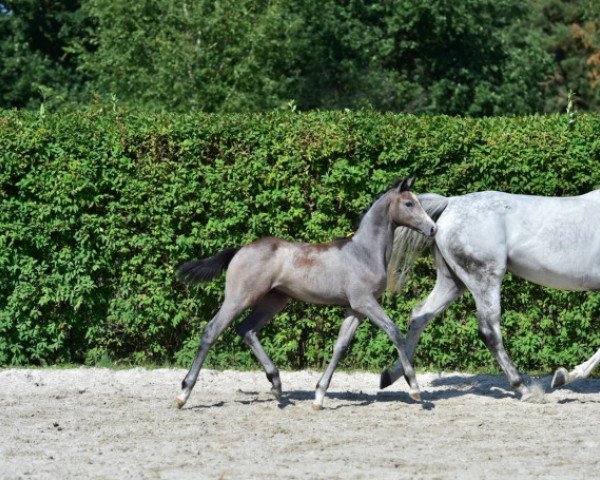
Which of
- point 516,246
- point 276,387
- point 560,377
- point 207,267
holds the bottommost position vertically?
point 276,387

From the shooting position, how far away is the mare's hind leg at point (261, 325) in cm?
855

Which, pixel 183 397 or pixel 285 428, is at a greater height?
pixel 285 428

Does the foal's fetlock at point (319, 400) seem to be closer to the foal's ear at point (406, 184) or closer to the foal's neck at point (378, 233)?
the foal's neck at point (378, 233)

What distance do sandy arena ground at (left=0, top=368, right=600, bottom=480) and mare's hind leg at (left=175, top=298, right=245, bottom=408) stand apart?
160 millimetres

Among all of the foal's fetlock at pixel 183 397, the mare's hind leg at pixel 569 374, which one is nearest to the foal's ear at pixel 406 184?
the mare's hind leg at pixel 569 374

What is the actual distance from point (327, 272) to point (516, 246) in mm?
1738

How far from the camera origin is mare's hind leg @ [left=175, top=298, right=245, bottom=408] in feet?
26.8

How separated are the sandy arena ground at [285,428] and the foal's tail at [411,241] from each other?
1179mm

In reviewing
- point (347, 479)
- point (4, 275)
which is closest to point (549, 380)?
point (347, 479)

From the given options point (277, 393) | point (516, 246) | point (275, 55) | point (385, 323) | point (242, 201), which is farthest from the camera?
point (275, 55)

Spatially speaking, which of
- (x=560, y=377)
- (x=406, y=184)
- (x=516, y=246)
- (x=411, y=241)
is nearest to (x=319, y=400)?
(x=411, y=241)

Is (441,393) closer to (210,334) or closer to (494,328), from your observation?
(494,328)

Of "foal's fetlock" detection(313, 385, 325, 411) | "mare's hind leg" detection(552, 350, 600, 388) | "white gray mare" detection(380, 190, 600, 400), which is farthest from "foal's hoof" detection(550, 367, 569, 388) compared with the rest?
"foal's fetlock" detection(313, 385, 325, 411)

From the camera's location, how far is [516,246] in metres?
8.84
